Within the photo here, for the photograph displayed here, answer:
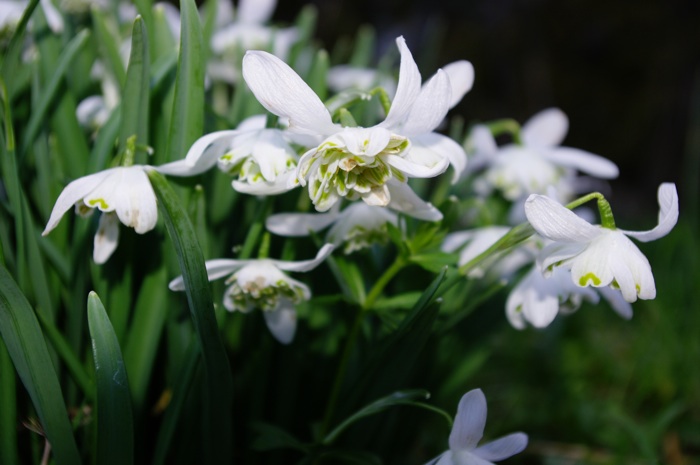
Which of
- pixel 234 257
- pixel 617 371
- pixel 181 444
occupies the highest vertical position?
pixel 234 257

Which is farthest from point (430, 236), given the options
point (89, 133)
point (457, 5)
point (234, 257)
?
point (457, 5)

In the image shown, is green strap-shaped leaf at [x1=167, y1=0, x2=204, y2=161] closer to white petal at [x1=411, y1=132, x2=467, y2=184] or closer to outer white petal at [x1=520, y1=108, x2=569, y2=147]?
white petal at [x1=411, y1=132, x2=467, y2=184]

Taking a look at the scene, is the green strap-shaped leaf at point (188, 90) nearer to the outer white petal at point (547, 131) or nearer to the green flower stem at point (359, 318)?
the green flower stem at point (359, 318)

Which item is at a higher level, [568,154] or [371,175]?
[371,175]

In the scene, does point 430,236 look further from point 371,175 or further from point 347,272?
point 371,175

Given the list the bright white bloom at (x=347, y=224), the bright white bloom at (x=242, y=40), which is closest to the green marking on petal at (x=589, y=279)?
the bright white bloom at (x=347, y=224)

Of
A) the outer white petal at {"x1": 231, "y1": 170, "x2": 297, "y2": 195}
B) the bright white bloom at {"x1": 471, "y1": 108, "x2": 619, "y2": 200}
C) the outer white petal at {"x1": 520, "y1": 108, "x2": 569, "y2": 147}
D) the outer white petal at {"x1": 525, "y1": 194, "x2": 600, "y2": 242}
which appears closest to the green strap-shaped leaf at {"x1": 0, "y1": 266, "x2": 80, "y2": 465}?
the outer white petal at {"x1": 231, "y1": 170, "x2": 297, "y2": 195}

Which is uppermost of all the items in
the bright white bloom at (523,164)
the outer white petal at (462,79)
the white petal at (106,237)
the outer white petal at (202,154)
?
the outer white petal at (462,79)
